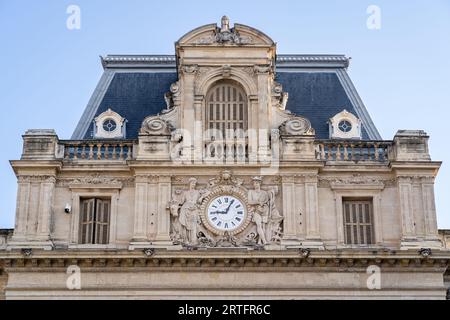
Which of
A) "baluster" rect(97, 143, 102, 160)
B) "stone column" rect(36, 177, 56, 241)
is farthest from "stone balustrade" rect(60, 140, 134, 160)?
"stone column" rect(36, 177, 56, 241)

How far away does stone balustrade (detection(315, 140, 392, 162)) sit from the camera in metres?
38.0

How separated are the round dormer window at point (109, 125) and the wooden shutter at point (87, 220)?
11.0ft

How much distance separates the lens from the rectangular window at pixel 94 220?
122 ft

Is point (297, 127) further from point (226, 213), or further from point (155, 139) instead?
point (155, 139)

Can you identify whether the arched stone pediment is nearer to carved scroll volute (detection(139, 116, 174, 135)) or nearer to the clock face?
carved scroll volute (detection(139, 116, 174, 135))

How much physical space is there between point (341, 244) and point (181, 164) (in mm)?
6509

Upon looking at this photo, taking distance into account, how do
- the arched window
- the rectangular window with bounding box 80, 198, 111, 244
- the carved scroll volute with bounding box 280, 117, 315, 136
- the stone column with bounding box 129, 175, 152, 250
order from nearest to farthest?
1. the stone column with bounding box 129, 175, 152, 250
2. the rectangular window with bounding box 80, 198, 111, 244
3. the carved scroll volute with bounding box 280, 117, 315, 136
4. the arched window

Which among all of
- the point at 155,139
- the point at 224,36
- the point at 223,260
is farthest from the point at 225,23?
the point at 223,260

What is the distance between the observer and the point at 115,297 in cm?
3534

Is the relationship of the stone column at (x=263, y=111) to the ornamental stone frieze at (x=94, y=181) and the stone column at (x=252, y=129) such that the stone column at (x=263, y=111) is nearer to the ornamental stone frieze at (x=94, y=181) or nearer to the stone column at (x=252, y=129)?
the stone column at (x=252, y=129)

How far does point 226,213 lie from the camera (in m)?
36.9

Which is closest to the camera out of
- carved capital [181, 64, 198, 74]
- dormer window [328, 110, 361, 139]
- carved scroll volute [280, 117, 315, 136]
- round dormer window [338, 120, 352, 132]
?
carved scroll volute [280, 117, 315, 136]

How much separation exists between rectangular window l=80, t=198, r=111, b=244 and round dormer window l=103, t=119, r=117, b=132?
10.8 feet

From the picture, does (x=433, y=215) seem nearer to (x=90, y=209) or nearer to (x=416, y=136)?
(x=416, y=136)
